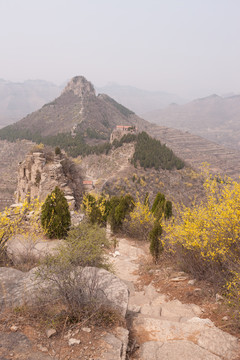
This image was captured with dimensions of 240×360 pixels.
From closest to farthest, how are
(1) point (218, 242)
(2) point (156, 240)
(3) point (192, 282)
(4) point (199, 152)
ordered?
(1) point (218, 242) → (3) point (192, 282) → (2) point (156, 240) → (4) point (199, 152)

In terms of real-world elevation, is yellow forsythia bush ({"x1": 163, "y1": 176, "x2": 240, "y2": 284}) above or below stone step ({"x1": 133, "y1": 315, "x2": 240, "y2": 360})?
above

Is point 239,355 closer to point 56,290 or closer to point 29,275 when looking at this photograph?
point 56,290

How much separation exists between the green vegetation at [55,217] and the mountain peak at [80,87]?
160 m

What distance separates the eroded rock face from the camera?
166 inches

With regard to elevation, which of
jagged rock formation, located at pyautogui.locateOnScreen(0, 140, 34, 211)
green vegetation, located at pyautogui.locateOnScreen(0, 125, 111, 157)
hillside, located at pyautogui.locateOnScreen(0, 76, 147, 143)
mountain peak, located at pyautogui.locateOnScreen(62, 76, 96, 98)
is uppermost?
mountain peak, located at pyautogui.locateOnScreen(62, 76, 96, 98)

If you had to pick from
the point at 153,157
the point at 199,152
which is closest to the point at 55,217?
the point at 153,157

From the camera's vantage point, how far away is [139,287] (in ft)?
25.3

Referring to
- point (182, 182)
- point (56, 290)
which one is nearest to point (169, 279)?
point (56, 290)

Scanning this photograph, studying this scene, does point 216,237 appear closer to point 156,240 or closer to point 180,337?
point 180,337

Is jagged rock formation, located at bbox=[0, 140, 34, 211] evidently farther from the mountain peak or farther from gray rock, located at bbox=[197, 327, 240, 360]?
the mountain peak

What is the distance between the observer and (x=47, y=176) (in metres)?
18.6

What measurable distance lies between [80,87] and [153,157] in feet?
402

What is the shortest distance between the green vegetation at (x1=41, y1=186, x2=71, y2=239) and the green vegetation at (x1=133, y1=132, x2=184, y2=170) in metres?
45.8

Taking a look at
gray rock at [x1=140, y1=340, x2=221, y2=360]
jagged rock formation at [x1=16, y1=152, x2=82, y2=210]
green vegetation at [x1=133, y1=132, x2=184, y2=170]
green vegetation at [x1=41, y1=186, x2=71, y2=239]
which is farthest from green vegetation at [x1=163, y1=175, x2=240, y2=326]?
green vegetation at [x1=133, y1=132, x2=184, y2=170]
